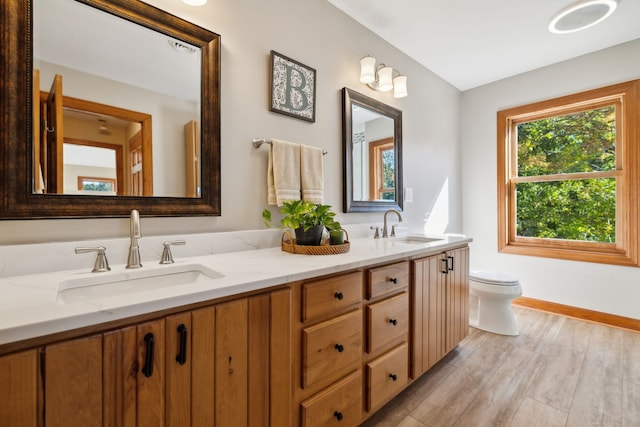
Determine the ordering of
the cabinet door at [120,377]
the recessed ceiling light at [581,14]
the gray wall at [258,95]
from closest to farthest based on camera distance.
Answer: the cabinet door at [120,377]
the gray wall at [258,95]
the recessed ceiling light at [581,14]

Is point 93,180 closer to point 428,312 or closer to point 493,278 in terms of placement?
point 428,312

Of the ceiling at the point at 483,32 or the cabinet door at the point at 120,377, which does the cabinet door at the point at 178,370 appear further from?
the ceiling at the point at 483,32

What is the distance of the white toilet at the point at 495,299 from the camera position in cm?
221

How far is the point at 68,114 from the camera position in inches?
40.4

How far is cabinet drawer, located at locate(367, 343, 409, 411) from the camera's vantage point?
1279 mm

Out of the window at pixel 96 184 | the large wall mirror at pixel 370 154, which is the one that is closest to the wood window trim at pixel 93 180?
the window at pixel 96 184

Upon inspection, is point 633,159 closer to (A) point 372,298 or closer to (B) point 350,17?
(B) point 350,17

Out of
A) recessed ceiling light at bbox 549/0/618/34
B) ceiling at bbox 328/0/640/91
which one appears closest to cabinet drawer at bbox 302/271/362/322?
ceiling at bbox 328/0/640/91

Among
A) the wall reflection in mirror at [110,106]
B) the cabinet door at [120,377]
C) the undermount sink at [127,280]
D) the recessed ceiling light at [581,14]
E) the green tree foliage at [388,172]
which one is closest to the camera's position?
the cabinet door at [120,377]

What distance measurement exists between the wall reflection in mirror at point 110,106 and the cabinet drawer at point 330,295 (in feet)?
2.34

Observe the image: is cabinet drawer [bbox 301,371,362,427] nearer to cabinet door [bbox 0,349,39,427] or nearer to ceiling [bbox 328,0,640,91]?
cabinet door [bbox 0,349,39,427]

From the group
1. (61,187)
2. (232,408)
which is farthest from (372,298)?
(61,187)

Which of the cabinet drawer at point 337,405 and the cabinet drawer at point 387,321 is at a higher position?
the cabinet drawer at point 387,321

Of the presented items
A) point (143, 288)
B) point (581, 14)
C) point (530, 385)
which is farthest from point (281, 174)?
point (581, 14)
